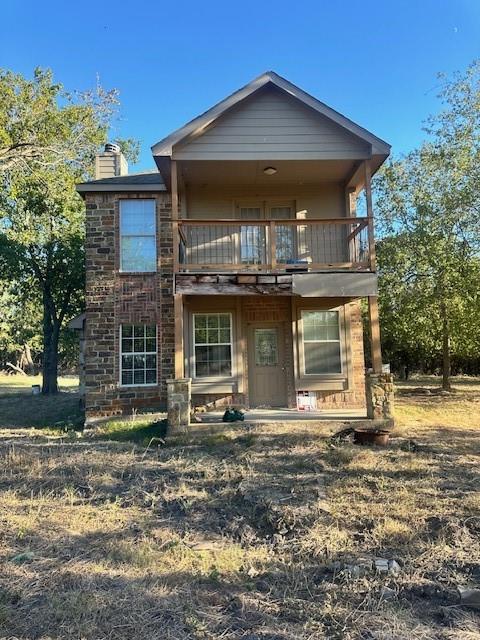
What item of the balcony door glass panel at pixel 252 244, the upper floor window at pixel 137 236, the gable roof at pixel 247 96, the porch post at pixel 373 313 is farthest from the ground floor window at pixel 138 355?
the porch post at pixel 373 313

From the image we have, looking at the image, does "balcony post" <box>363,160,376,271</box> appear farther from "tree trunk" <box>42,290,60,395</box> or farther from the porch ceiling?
"tree trunk" <box>42,290,60,395</box>

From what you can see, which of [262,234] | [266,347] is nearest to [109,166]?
[262,234]

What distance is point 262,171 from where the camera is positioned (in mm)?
A: 11859

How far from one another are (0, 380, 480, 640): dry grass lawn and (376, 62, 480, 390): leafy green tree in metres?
8.56

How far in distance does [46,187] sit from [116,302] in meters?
8.90

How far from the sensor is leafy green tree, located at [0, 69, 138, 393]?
57.1 feet

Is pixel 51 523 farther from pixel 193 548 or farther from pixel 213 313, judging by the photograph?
pixel 213 313

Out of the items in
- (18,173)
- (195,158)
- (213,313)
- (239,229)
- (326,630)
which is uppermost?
(18,173)

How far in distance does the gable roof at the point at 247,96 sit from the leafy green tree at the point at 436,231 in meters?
5.62

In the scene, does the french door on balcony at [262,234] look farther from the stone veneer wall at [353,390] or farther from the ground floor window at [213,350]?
the stone veneer wall at [353,390]

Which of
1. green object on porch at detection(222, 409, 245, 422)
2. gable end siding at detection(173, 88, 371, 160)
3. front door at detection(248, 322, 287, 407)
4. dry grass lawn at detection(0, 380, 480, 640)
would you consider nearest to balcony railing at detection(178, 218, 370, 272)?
front door at detection(248, 322, 287, 407)

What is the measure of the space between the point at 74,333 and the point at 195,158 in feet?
60.6

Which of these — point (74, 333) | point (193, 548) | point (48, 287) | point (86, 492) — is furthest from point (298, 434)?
point (74, 333)

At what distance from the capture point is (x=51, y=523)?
517 cm
